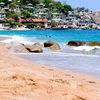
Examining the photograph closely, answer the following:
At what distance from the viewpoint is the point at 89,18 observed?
181375 mm

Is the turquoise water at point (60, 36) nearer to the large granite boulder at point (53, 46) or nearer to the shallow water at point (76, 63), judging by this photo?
the large granite boulder at point (53, 46)

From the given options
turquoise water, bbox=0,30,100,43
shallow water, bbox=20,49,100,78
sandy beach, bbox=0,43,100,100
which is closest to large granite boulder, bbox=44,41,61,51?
shallow water, bbox=20,49,100,78

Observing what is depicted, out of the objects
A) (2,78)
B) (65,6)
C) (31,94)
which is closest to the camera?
(31,94)

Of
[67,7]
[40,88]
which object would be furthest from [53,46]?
[67,7]

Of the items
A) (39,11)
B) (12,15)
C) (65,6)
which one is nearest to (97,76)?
(12,15)

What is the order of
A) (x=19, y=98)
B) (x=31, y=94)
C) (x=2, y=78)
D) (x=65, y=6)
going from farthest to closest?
(x=65, y=6), (x=2, y=78), (x=31, y=94), (x=19, y=98)

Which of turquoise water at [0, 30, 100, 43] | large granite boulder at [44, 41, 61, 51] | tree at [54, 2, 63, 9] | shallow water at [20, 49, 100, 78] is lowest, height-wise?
tree at [54, 2, 63, 9]

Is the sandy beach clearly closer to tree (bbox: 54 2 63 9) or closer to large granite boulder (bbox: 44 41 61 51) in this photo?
large granite boulder (bbox: 44 41 61 51)

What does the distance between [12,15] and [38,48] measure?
117m

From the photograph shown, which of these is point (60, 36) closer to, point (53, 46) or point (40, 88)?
point (53, 46)

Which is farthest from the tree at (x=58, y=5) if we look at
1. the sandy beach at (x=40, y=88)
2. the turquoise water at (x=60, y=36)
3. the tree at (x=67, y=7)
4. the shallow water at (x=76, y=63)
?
the sandy beach at (x=40, y=88)

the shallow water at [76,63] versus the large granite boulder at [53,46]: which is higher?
the shallow water at [76,63]

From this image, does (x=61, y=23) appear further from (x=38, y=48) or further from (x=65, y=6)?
(x=38, y=48)

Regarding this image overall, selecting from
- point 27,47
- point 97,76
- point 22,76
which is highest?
point 22,76
